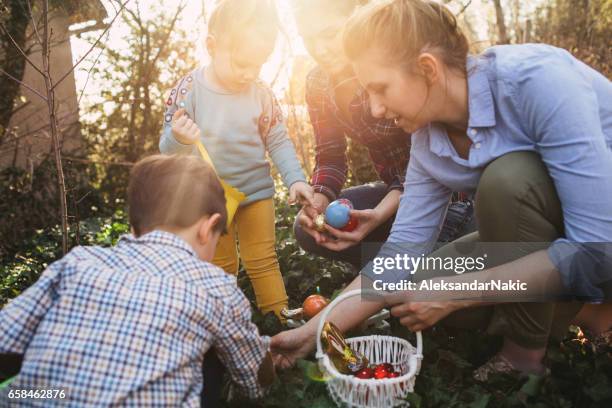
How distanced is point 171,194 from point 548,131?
1.15m

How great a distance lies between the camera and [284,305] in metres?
2.68

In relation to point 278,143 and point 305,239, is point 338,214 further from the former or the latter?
point 278,143

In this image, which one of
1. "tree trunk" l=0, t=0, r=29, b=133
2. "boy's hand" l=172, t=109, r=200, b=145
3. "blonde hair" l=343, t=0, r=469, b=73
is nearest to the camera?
"blonde hair" l=343, t=0, r=469, b=73

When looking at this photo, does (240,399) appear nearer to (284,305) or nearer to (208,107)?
(284,305)

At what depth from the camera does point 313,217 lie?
8.68ft

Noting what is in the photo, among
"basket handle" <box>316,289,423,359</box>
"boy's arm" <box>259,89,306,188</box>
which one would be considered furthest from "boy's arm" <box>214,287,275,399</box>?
"boy's arm" <box>259,89,306,188</box>

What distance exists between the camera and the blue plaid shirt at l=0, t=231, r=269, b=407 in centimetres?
131

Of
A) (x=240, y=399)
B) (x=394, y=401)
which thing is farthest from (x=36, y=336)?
(x=394, y=401)

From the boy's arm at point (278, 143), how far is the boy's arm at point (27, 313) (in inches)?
60.1

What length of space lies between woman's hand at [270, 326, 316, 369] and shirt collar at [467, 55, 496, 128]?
935mm

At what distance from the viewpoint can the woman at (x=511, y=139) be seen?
162 cm

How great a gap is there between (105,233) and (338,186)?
2488 mm

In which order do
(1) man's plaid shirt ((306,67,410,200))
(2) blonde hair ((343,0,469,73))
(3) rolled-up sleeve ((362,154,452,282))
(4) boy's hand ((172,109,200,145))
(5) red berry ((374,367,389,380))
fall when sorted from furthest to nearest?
1. (1) man's plaid shirt ((306,67,410,200))
2. (4) boy's hand ((172,109,200,145))
3. (3) rolled-up sleeve ((362,154,452,282))
4. (5) red berry ((374,367,389,380))
5. (2) blonde hair ((343,0,469,73))

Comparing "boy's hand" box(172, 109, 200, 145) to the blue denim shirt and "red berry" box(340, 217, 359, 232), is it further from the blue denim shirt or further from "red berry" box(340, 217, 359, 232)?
the blue denim shirt
